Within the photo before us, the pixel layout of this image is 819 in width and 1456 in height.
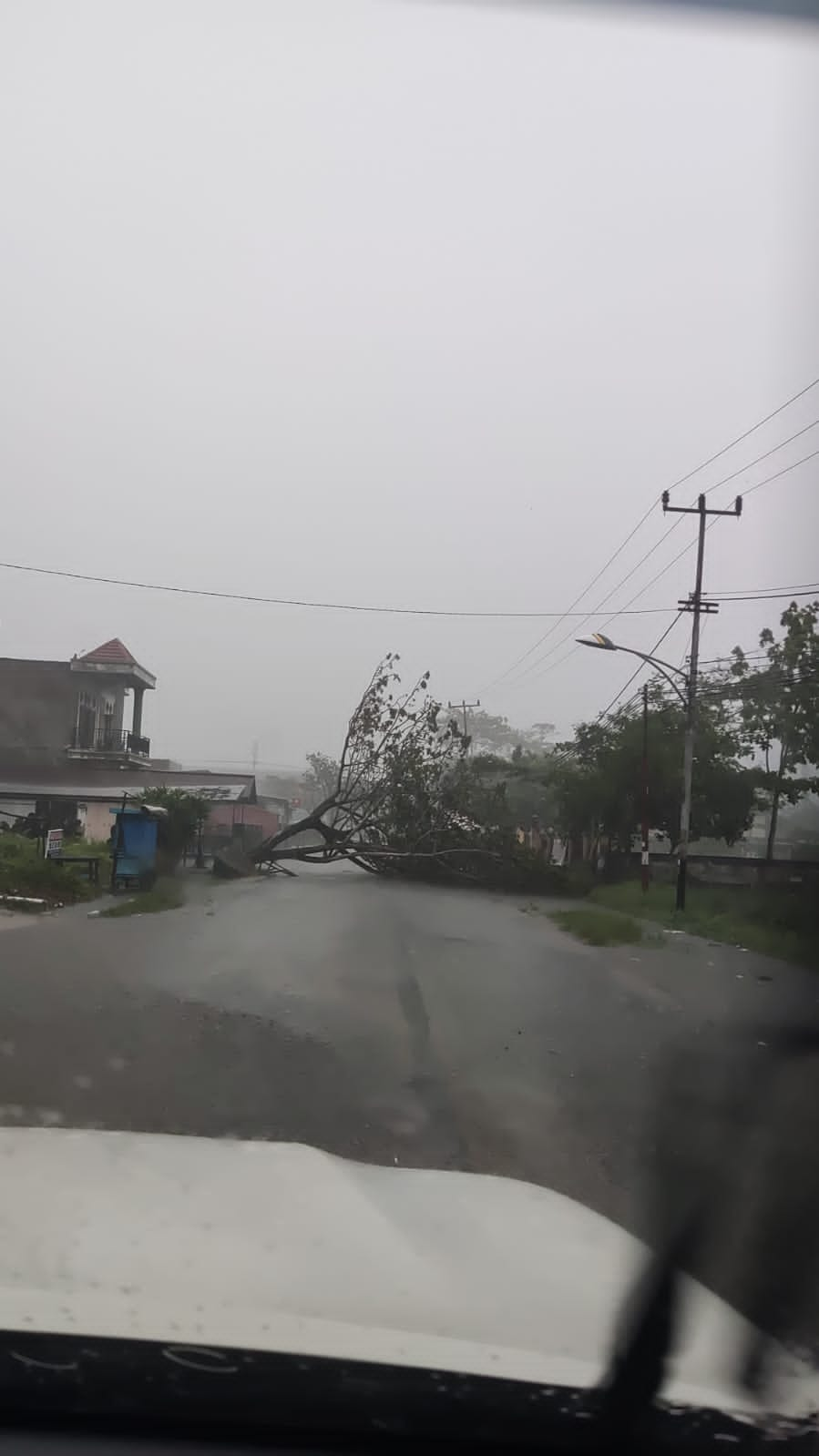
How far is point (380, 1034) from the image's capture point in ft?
28.2

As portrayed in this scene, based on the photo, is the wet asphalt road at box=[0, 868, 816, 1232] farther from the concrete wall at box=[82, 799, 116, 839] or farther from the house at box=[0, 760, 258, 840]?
the concrete wall at box=[82, 799, 116, 839]

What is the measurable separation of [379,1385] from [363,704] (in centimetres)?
1882

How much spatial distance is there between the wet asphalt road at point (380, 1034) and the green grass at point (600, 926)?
0.54 metres

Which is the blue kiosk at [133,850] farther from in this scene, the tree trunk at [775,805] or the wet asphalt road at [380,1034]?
the tree trunk at [775,805]

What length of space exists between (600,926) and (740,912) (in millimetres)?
2387

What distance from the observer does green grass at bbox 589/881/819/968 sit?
1500 centimetres

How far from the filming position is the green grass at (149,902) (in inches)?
672

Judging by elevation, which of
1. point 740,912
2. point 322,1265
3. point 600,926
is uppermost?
point 322,1265

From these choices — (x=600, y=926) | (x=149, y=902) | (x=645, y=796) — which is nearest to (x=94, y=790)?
(x=149, y=902)

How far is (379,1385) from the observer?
2.33 m

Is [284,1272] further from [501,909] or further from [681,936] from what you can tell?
[501,909]

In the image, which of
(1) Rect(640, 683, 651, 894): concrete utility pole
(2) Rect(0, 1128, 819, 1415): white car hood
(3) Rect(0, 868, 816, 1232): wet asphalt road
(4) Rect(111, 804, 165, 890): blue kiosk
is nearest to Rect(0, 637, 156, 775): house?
(4) Rect(111, 804, 165, 890): blue kiosk

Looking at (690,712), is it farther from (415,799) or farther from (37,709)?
(37,709)

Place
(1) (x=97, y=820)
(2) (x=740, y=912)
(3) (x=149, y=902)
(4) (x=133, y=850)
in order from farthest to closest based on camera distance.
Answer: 1. (1) (x=97, y=820)
2. (4) (x=133, y=850)
3. (3) (x=149, y=902)
4. (2) (x=740, y=912)
